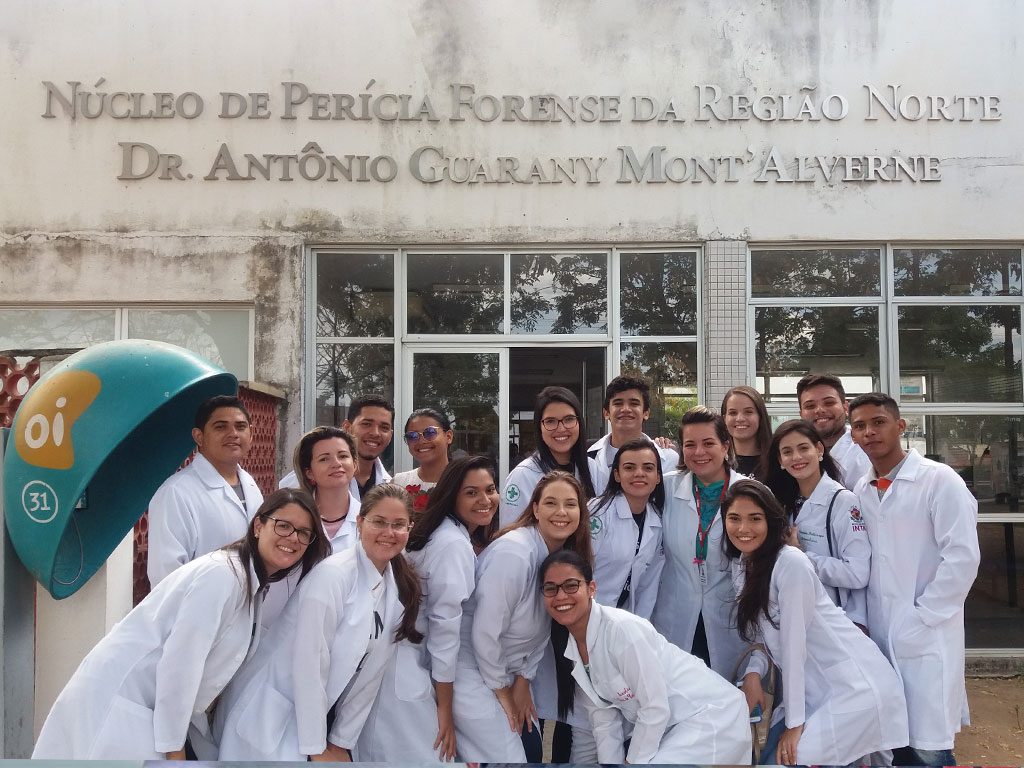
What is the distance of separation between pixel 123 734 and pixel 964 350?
670cm

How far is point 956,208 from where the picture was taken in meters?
6.75

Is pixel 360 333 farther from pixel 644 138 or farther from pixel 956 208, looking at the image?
pixel 956 208

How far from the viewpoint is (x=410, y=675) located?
3229 mm

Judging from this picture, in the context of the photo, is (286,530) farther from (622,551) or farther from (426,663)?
(622,551)

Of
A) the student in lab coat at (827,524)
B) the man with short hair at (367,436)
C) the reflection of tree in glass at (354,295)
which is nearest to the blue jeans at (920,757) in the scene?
the student in lab coat at (827,524)

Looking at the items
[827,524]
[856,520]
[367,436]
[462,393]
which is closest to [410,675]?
[367,436]

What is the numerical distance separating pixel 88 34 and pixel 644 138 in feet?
15.3

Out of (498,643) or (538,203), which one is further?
(538,203)

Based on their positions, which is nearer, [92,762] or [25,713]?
[92,762]

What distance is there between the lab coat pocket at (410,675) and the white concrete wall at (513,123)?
4.18 meters

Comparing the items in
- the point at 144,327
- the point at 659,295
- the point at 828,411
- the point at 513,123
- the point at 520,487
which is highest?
the point at 513,123

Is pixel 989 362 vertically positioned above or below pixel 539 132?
below

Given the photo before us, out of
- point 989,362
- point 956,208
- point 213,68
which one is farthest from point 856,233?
point 213,68

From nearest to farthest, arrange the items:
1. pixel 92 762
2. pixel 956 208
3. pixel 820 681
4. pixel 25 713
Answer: pixel 92 762, pixel 25 713, pixel 820 681, pixel 956 208
